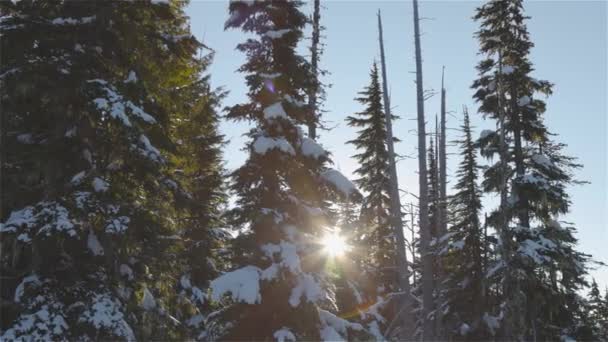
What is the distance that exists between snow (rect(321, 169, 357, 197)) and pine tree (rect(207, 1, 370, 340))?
0.03 metres

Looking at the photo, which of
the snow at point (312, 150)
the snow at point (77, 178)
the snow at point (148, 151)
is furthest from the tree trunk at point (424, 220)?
the snow at point (77, 178)

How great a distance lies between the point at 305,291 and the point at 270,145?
12.6 feet

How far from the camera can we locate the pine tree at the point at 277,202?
1191cm

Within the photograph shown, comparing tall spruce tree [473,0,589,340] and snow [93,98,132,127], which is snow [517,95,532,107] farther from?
snow [93,98,132,127]

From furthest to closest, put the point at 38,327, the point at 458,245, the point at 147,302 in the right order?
1. the point at 458,245
2. the point at 147,302
3. the point at 38,327

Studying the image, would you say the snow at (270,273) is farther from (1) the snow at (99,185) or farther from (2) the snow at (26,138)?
(2) the snow at (26,138)

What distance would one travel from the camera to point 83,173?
9.93 meters

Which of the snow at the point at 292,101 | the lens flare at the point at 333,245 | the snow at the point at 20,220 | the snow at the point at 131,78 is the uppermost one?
the snow at the point at 292,101

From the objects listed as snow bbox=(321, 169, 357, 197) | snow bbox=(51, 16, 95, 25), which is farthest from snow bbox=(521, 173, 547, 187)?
snow bbox=(51, 16, 95, 25)

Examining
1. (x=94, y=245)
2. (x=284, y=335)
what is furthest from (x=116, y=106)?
(x=284, y=335)

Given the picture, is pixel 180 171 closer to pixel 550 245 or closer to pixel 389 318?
pixel 550 245

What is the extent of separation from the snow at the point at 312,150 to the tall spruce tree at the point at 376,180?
11.7 meters

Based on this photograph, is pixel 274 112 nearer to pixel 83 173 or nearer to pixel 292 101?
pixel 292 101

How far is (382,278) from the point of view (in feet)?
87.5
